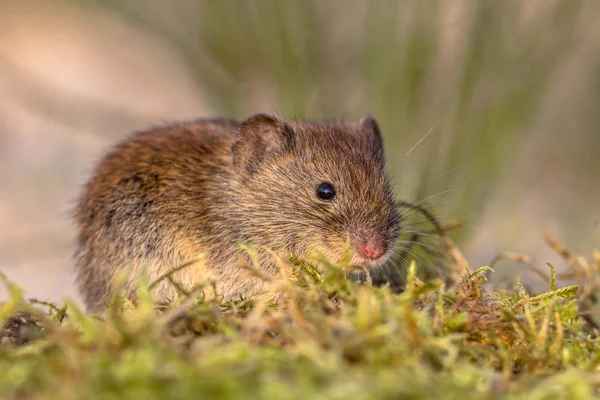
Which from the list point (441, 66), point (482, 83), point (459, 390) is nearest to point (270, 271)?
point (459, 390)

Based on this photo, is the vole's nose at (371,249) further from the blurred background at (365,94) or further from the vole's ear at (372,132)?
the vole's ear at (372,132)

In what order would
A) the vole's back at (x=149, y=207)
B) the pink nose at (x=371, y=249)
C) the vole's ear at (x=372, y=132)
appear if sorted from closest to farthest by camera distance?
the pink nose at (x=371, y=249)
the vole's back at (x=149, y=207)
the vole's ear at (x=372, y=132)

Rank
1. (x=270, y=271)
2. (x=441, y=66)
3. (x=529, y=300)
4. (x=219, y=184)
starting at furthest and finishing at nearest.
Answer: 1. (x=441, y=66)
2. (x=219, y=184)
3. (x=270, y=271)
4. (x=529, y=300)

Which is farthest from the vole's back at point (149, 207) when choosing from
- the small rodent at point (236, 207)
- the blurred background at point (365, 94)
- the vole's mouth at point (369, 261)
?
the vole's mouth at point (369, 261)

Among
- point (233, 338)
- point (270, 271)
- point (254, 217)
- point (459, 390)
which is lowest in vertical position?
point (459, 390)

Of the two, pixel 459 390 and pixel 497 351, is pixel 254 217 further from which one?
pixel 459 390

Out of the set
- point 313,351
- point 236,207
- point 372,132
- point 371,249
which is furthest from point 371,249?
point 313,351

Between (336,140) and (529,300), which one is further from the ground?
(336,140)

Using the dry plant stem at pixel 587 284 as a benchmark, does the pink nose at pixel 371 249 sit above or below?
above
